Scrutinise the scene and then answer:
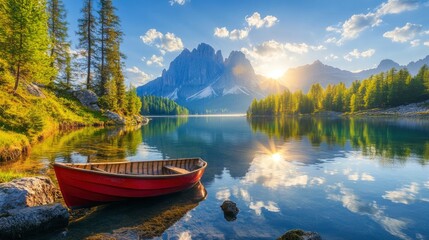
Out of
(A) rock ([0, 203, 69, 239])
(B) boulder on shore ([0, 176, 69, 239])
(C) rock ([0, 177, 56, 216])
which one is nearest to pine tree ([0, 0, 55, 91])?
(C) rock ([0, 177, 56, 216])

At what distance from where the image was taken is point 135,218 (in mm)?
11352

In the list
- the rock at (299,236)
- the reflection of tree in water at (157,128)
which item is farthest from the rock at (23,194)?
the reflection of tree in water at (157,128)

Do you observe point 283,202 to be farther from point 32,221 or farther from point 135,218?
point 32,221

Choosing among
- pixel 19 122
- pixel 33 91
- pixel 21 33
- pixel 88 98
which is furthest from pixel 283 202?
pixel 88 98

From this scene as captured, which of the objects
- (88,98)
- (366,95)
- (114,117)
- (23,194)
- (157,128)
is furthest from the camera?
(366,95)

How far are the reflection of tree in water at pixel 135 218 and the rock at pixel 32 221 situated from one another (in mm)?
685

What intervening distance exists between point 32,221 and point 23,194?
1604 mm

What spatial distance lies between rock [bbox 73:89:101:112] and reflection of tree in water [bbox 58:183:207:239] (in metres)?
54.2

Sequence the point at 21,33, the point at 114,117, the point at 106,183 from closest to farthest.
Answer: the point at 106,183 → the point at 21,33 → the point at 114,117

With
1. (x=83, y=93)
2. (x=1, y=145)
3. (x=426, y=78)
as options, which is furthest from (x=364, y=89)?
(x=1, y=145)

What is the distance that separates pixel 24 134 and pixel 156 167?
1682 centimetres

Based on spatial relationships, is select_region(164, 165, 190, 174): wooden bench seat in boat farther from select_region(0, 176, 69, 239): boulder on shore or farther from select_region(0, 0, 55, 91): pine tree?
select_region(0, 0, 55, 91): pine tree

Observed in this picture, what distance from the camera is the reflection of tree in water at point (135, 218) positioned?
385 inches

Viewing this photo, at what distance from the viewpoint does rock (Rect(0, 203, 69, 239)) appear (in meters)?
8.47
